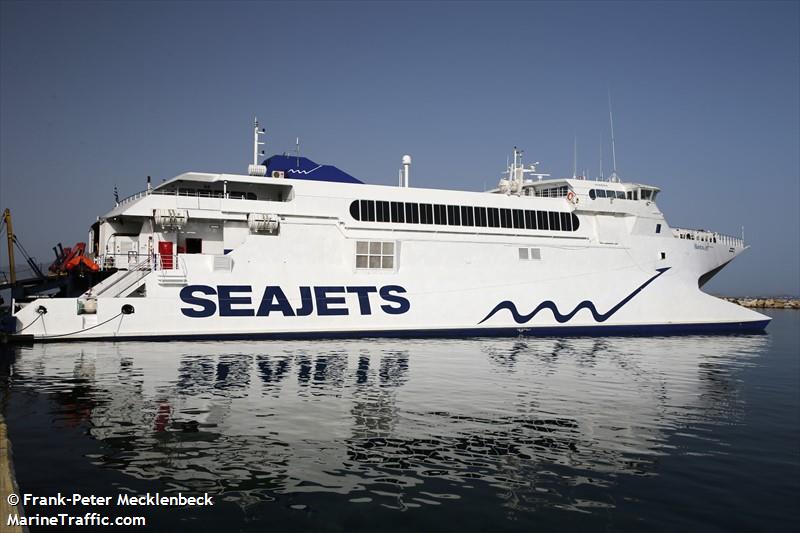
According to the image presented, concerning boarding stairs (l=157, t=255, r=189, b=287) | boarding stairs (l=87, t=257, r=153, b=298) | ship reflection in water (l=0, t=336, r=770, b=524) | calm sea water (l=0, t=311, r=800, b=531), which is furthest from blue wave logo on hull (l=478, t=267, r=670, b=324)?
boarding stairs (l=87, t=257, r=153, b=298)

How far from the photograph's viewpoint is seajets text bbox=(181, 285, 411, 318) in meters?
20.3

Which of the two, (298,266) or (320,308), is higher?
(298,266)

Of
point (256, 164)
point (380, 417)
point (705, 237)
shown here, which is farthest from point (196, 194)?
point (705, 237)

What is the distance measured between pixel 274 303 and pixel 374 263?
4093 mm

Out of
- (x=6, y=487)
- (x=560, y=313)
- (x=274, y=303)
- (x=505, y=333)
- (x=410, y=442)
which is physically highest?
(x=274, y=303)

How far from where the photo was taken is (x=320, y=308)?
2169 cm

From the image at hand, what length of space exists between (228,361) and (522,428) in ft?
29.8

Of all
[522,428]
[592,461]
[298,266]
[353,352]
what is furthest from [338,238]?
[592,461]

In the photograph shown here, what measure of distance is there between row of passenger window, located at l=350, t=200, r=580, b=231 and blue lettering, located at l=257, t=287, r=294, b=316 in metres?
4.23

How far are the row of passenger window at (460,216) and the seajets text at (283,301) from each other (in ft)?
9.44

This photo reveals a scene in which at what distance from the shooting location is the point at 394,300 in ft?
74.6

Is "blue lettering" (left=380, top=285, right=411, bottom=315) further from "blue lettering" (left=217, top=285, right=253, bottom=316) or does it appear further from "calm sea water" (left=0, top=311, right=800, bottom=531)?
"calm sea water" (left=0, top=311, right=800, bottom=531)

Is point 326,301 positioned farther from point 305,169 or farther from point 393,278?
point 305,169

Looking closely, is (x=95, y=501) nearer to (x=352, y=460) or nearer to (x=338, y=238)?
(x=352, y=460)
